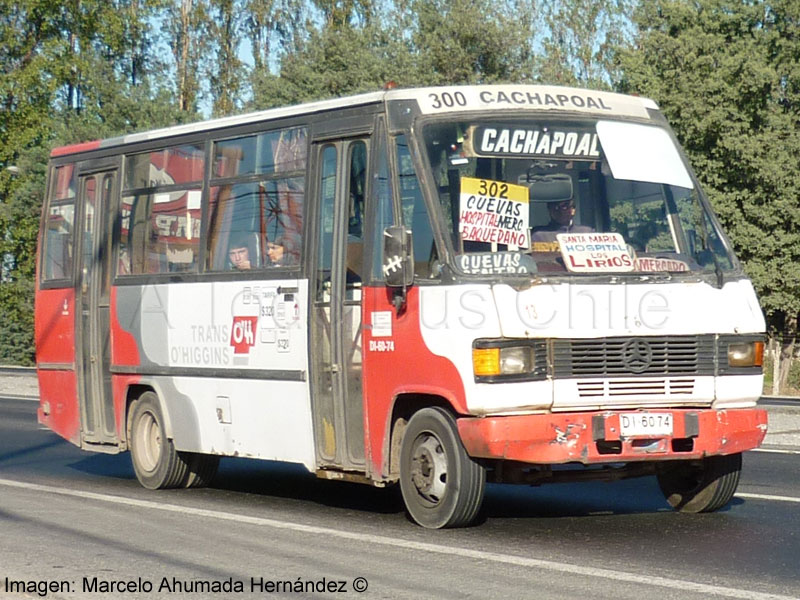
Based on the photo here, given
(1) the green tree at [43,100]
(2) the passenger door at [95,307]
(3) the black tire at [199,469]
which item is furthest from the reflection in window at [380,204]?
(1) the green tree at [43,100]

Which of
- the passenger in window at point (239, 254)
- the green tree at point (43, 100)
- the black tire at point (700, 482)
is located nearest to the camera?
the black tire at point (700, 482)

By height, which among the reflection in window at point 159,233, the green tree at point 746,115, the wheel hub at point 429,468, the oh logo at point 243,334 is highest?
the green tree at point 746,115

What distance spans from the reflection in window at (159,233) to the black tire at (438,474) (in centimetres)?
343

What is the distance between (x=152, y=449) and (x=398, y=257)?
14.7 ft

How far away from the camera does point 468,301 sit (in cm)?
956

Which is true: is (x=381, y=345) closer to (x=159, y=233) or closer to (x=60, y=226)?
(x=159, y=233)

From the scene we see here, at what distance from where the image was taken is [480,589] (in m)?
7.70

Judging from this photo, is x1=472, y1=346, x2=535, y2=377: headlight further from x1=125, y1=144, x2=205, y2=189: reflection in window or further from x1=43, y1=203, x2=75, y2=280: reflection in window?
x1=43, y1=203, x2=75, y2=280: reflection in window

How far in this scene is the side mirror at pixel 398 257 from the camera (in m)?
9.81

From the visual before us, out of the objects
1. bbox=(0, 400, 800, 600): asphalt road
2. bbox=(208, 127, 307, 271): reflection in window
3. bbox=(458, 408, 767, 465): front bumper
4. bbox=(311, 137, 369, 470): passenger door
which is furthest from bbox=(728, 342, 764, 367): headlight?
bbox=(208, 127, 307, 271): reflection in window

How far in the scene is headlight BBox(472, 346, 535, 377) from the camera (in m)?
9.41

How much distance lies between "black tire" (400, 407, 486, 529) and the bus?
0.02 metres

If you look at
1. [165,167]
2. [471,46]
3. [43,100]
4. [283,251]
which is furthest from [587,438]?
[43,100]

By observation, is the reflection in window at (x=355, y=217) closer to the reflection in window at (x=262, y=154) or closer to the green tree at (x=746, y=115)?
the reflection in window at (x=262, y=154)
